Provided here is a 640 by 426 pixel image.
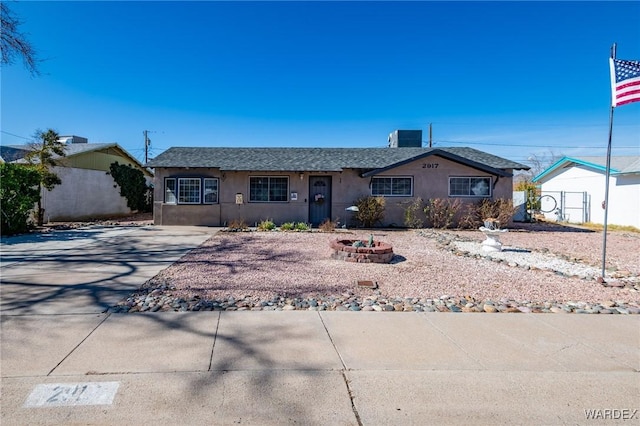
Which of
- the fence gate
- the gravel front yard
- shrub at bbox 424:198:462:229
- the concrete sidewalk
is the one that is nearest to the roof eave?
shrub at bbox 424:198:462:229

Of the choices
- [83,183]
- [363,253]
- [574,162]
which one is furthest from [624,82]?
[83,183]

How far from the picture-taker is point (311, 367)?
3.25 metres

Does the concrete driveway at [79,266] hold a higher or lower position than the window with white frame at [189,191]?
lower

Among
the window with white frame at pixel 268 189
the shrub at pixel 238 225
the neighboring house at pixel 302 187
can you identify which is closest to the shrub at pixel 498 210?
the neighboring house at pixel 302 187

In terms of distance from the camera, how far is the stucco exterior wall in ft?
52.3

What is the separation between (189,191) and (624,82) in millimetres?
14913

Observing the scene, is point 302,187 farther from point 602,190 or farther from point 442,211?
point 602,190

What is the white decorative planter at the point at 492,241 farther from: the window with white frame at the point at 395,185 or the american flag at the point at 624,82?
the window with white frame at the point at 395,185

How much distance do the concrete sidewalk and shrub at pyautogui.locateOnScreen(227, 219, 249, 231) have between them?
9239 millimetres

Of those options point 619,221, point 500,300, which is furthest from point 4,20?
point 619,221

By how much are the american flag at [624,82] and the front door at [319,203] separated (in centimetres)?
1096

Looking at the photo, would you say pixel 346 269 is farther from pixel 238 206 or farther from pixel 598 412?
pixel 238 206

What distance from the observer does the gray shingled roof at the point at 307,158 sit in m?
15.7

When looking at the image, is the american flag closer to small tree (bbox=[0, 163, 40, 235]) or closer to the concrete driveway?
the concrete driveway
